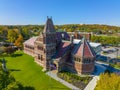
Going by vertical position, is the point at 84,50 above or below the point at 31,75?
above

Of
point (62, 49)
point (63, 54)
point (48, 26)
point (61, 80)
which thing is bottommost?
point (61, 80)

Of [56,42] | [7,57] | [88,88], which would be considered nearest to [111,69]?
[88,88]

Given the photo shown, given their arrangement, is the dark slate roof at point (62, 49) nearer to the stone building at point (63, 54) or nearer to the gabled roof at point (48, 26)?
the stone building at point (63, 54)

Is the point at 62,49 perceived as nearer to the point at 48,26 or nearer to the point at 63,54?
the point at 63,54

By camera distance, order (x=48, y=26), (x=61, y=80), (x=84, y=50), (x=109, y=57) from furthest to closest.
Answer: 1. (x=109, y=57)
2. (x=48, y=26)
3. (x=84, y=50)
4. (x=61, y=80)

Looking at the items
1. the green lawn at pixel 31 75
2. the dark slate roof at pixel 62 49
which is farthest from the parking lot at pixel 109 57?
the green lawn at pixel 31 75

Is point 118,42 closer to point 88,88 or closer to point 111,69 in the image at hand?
point 111,69

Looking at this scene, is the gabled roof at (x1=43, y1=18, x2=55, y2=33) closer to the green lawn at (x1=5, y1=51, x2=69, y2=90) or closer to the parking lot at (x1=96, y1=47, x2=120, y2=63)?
the green lawn at (x1=5, y1=51, x2=69, y2=90)

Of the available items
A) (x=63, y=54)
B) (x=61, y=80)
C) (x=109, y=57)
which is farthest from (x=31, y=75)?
(x=109, y=57)
